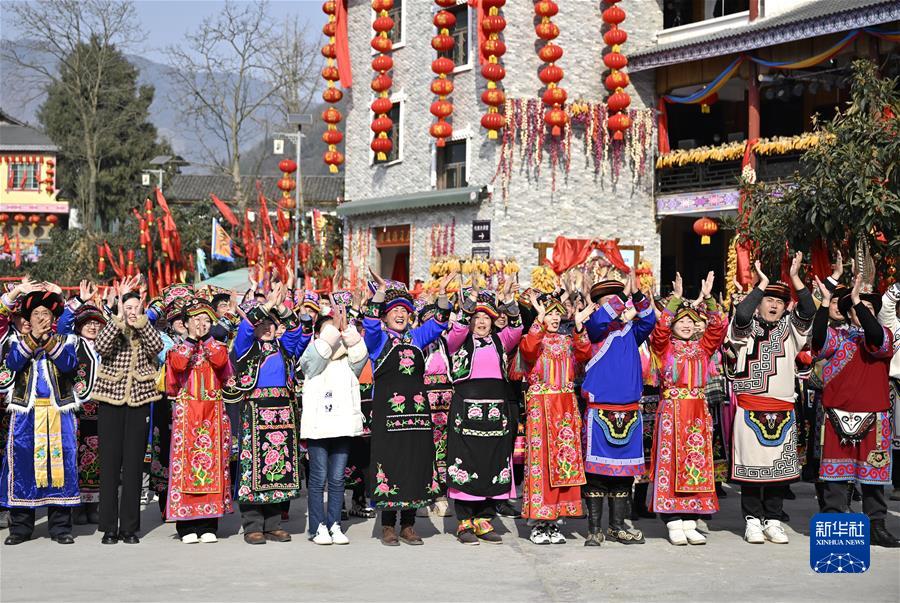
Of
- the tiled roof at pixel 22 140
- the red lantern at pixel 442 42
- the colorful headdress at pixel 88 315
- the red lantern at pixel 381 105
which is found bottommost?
the colorful headdress at pixel 88 315

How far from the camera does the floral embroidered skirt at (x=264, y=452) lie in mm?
8562

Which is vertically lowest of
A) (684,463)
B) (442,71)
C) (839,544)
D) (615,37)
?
(839,544)

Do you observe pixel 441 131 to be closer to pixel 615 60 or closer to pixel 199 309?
pixel 615 60

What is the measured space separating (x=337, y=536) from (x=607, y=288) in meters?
2.88

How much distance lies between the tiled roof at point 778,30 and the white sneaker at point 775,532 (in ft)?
44.2

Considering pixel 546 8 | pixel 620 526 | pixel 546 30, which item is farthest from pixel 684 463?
pixel 546 8

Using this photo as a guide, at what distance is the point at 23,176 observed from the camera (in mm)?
50312

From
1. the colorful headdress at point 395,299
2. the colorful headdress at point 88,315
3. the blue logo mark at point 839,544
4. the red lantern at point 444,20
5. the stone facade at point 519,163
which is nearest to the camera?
the blue logo mark at point 839,544

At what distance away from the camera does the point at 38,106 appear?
2095 inches

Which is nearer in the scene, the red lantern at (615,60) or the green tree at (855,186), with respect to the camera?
the green tree at (855,186)

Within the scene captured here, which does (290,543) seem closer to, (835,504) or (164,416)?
(164,416)

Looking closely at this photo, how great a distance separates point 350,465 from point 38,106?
4871 centimetres

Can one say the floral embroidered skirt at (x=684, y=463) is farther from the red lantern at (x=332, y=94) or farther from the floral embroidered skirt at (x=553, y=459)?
the red lantern at (x=332, y=94)

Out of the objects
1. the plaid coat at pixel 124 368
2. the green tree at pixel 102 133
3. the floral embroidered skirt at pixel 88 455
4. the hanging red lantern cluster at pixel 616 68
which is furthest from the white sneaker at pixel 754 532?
the green tree at pixel 102 133
